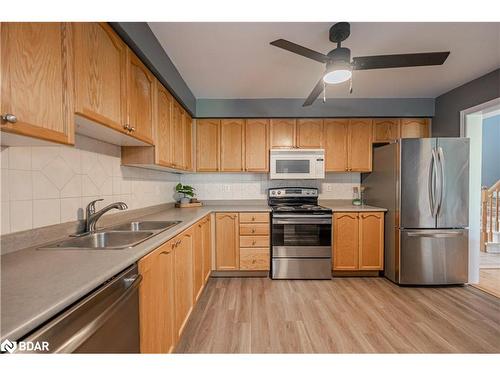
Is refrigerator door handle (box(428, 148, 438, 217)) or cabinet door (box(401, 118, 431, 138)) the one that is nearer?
refrigerator door handle (box(428, 148, 438, 217))

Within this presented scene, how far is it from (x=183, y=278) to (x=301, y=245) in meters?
1.62

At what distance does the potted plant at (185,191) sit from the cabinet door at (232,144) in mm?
628

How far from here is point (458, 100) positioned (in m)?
2.78

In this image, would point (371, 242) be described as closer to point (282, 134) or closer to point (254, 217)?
point (254, 217)

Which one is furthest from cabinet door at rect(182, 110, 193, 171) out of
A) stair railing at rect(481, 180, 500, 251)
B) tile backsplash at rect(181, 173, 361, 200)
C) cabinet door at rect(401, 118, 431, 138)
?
stair railing at rect(481, 180, 500, 251)

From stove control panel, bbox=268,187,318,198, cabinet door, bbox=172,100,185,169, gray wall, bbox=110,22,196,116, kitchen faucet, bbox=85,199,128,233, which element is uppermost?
gray wall, bbox=110,22,196,116

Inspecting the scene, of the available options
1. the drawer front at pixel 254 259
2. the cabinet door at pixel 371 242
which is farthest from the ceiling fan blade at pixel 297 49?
the drawer front at pixel 254 259

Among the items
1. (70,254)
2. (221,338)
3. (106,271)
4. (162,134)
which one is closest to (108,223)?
(70,254)

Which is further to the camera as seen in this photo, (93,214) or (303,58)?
(303,58)

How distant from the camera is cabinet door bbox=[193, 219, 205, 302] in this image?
2090mm

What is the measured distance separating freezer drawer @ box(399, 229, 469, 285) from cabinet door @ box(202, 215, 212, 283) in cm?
233

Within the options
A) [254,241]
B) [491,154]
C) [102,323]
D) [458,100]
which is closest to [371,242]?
[254,241]

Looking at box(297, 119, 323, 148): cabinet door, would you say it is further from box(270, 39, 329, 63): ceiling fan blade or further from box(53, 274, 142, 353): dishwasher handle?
box(53, 274, 142, 353): dishwasher handle
